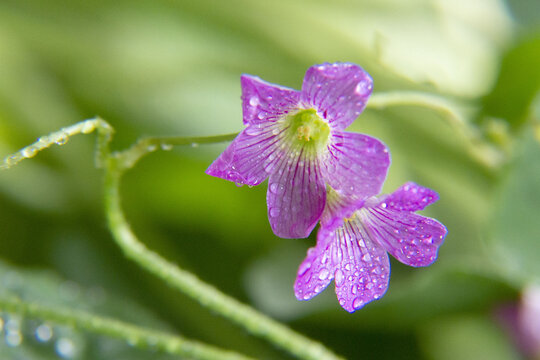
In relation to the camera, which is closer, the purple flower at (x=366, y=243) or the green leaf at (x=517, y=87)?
the purple flower at (x=366, y=243)

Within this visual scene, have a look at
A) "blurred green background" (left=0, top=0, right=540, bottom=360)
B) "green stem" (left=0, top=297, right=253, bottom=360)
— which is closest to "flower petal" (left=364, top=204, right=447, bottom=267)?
"green stem" (left=0, top=297, right=253, bottom=360)

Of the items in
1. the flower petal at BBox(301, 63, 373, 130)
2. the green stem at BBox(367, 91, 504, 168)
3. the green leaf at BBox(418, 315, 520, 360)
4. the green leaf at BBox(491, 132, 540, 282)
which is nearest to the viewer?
the flower petal at BBox(301, 63, 373, 130)

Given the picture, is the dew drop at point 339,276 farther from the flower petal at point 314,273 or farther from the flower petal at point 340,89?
the flower petal at point 340,89

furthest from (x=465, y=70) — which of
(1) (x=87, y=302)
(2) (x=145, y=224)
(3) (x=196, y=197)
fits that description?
(1) (x=87, y=302)

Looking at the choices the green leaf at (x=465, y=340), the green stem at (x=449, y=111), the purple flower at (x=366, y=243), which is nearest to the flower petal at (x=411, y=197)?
the purple flower at (x=366, y=243)

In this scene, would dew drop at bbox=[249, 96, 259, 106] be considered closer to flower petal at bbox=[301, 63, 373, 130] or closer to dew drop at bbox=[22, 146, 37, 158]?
flower petal at bbox=[301, 63, 373, 130]

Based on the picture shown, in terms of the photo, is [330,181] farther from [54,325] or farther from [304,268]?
[54,325]

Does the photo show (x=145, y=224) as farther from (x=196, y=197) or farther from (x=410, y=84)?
(x=410, y=84)

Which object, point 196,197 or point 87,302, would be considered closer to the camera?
point 87,302
